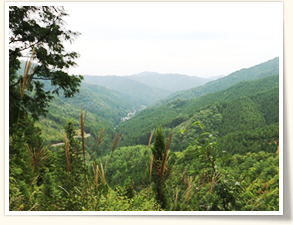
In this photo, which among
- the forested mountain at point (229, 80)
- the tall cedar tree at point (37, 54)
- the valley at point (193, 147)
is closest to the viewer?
the valley at point (193, 147)

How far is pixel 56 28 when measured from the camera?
4.17m

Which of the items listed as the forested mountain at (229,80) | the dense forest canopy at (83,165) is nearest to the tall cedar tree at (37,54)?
the dense forest canopy at (83,165)

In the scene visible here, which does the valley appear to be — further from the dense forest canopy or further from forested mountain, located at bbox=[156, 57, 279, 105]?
forested mountain, located at bbox=[156, 57, 279, 105]

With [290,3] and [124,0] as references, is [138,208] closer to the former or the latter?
[124,0]

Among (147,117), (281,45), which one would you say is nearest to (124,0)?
(281,45)

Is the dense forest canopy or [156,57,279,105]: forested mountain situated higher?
[156,57,279,105]: forested mountain

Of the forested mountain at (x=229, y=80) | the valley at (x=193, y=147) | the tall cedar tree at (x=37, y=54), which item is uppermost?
the forested mountain at (x=229, y=80)

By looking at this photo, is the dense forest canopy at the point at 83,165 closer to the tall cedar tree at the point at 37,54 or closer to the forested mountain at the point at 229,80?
the tall cedar tree at the point at 37,54

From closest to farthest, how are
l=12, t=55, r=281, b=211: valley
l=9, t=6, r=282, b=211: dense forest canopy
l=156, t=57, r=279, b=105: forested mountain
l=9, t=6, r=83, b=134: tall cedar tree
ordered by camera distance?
l=9, t=6, r=282, b=211: dense forest canopy < l=12, t=55, r=281, b=211: valley < l=9, t=6, r=83, b=134: tall cedar tree < l=156, t=57, r=279, b=105: forested mountain

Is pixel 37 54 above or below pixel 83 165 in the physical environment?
above

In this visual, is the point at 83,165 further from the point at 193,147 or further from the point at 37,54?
the point at 37,54

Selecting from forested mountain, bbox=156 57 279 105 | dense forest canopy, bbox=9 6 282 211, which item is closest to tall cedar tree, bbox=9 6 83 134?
dense forest canopy, bbox=9 6 282 211

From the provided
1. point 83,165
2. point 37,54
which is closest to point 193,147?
point 83,165

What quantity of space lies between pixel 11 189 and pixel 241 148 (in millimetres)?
45901
